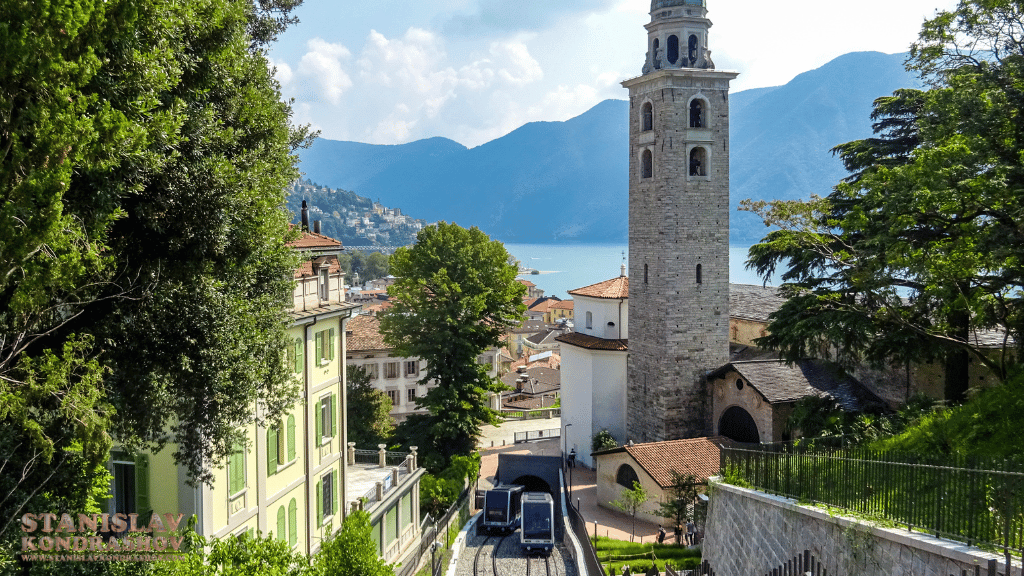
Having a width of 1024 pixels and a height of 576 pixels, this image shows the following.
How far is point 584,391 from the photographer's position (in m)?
38.0

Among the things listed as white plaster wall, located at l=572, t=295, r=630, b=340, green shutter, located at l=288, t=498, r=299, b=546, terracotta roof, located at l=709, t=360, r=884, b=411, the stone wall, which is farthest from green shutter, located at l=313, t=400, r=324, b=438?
white plaster wall, located at l=572, t=295, r=630, b=340

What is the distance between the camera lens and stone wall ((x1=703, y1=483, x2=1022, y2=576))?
27.1ft

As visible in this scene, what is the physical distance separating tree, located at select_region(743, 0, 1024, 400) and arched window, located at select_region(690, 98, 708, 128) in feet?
46.3

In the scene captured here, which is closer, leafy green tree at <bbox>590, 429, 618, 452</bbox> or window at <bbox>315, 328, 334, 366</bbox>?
window at <bbox>315, 328, 334, 366</bbox>

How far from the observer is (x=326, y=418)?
19.5 metres

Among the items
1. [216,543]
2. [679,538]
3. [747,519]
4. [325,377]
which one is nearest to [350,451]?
[325,377]

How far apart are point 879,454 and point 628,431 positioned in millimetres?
26364

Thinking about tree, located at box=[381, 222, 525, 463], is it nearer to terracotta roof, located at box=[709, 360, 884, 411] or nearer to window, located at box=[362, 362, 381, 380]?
terracotta roof, located at box=[709, 360, 884, 411]

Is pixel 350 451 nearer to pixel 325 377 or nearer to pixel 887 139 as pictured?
pixel 325 377

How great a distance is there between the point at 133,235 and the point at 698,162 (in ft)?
93.8

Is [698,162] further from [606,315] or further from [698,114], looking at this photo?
[606,315]

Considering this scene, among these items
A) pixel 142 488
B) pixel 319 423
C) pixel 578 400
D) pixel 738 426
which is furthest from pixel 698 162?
pixel 142 488

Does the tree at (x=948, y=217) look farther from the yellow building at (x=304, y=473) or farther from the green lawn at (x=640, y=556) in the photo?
the yellow building at (x=304, y=473)

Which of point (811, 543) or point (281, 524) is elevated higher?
point (811, 543)
